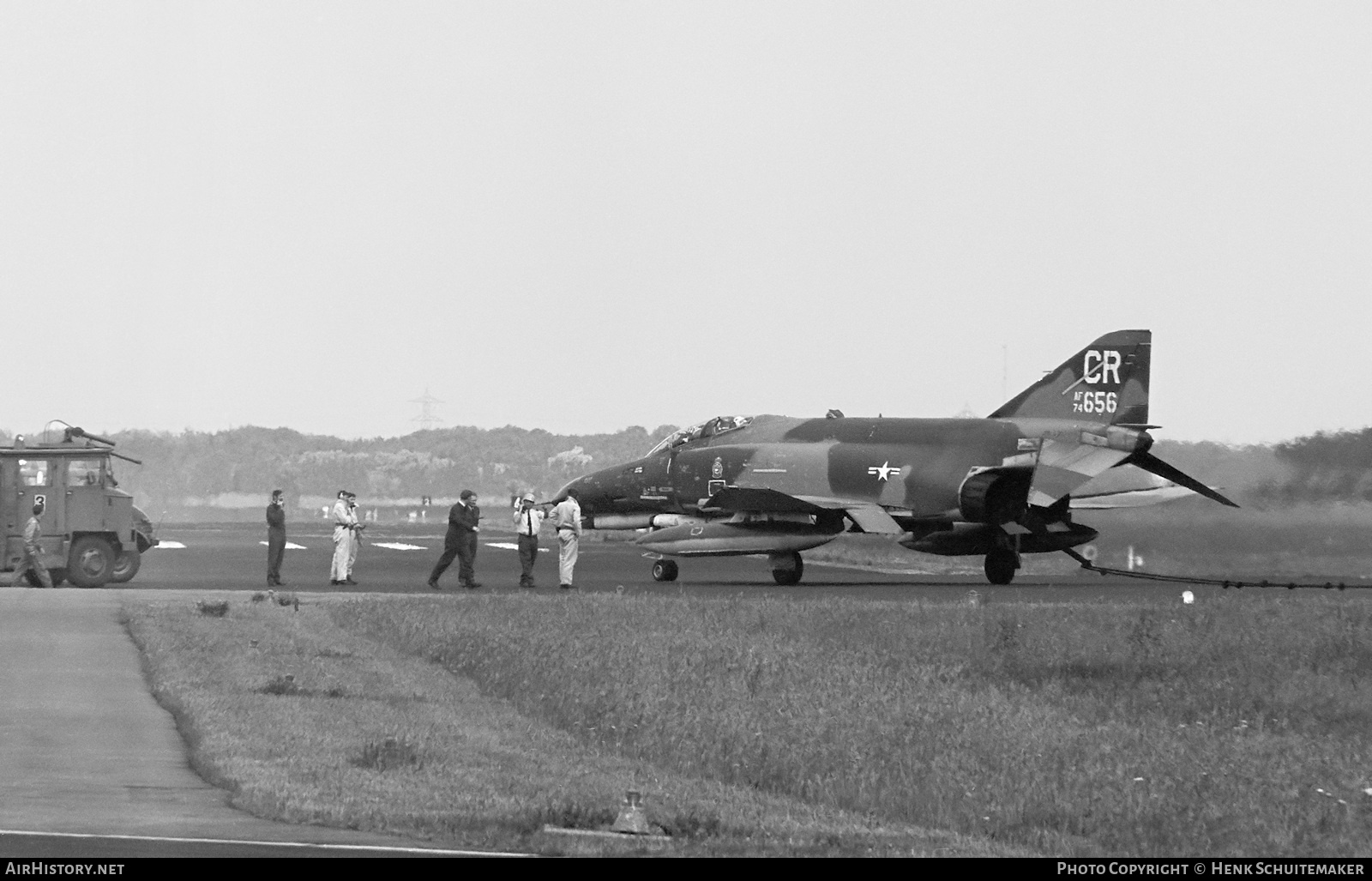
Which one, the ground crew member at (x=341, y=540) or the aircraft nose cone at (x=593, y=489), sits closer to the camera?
the ground crew member at (x=341, y=540)

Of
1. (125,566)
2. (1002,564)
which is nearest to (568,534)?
(125,566)

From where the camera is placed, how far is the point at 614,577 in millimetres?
37188

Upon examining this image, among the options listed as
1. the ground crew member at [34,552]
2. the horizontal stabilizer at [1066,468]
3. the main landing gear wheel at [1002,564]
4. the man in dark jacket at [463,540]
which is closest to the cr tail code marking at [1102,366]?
the horizontal stabilizer at [1066,468]

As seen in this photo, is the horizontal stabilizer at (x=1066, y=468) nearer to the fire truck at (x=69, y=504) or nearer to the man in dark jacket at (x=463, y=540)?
the man in dark jacket at (x=463, y=540)

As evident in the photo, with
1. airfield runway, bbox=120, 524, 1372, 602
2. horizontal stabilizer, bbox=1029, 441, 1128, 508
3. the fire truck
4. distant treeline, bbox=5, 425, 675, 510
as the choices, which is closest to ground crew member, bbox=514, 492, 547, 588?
airfield runway, bbox=120, 524, 1372, 602

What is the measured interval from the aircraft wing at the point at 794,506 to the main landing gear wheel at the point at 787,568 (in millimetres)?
926

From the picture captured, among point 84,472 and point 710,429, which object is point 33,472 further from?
point 710,429

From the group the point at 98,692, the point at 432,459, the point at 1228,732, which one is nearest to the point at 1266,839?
the point at 1228,732

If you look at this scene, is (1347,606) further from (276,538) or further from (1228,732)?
(276,538)

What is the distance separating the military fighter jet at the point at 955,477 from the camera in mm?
32719

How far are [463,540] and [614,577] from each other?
6.51m

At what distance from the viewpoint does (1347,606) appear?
25.8m

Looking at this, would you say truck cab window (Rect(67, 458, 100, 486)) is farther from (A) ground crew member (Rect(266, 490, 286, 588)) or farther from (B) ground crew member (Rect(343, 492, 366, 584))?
(B) ground crew member (Rect(343, 492, 366, 584))

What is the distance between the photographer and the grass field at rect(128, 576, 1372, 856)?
11.6m
